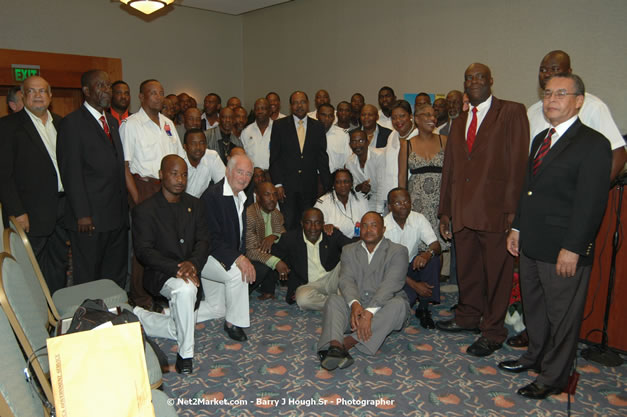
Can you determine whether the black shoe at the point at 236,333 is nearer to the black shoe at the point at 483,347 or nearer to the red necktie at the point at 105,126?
the black shoe at the point at 483,347

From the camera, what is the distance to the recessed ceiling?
29.9ft

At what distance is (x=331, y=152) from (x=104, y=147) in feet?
8.62

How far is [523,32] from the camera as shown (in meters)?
6.02

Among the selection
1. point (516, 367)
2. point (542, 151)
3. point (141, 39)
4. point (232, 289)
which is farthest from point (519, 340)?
point (141, 39)

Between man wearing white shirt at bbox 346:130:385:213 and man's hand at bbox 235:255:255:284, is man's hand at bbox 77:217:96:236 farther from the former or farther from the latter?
man wearing white shirt at bbox 346:130:385:213

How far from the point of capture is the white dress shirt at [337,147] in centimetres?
553

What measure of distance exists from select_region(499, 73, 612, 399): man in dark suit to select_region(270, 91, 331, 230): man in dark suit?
8.49ft

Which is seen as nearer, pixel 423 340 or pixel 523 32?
pixel 423 340

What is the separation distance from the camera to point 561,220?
8.71 feet

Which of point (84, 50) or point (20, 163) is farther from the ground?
point (84, 50)

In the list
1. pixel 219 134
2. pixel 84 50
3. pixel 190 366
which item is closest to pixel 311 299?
pixel 190 366

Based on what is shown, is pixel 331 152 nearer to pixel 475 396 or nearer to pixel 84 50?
pixel 475 396

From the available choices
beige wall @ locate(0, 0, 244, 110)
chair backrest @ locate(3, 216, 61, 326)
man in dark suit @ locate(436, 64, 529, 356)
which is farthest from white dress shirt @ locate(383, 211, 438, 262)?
beige wall @ locate(0, 0, 244, 110)

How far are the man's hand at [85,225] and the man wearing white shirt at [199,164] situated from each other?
3.66 feet
